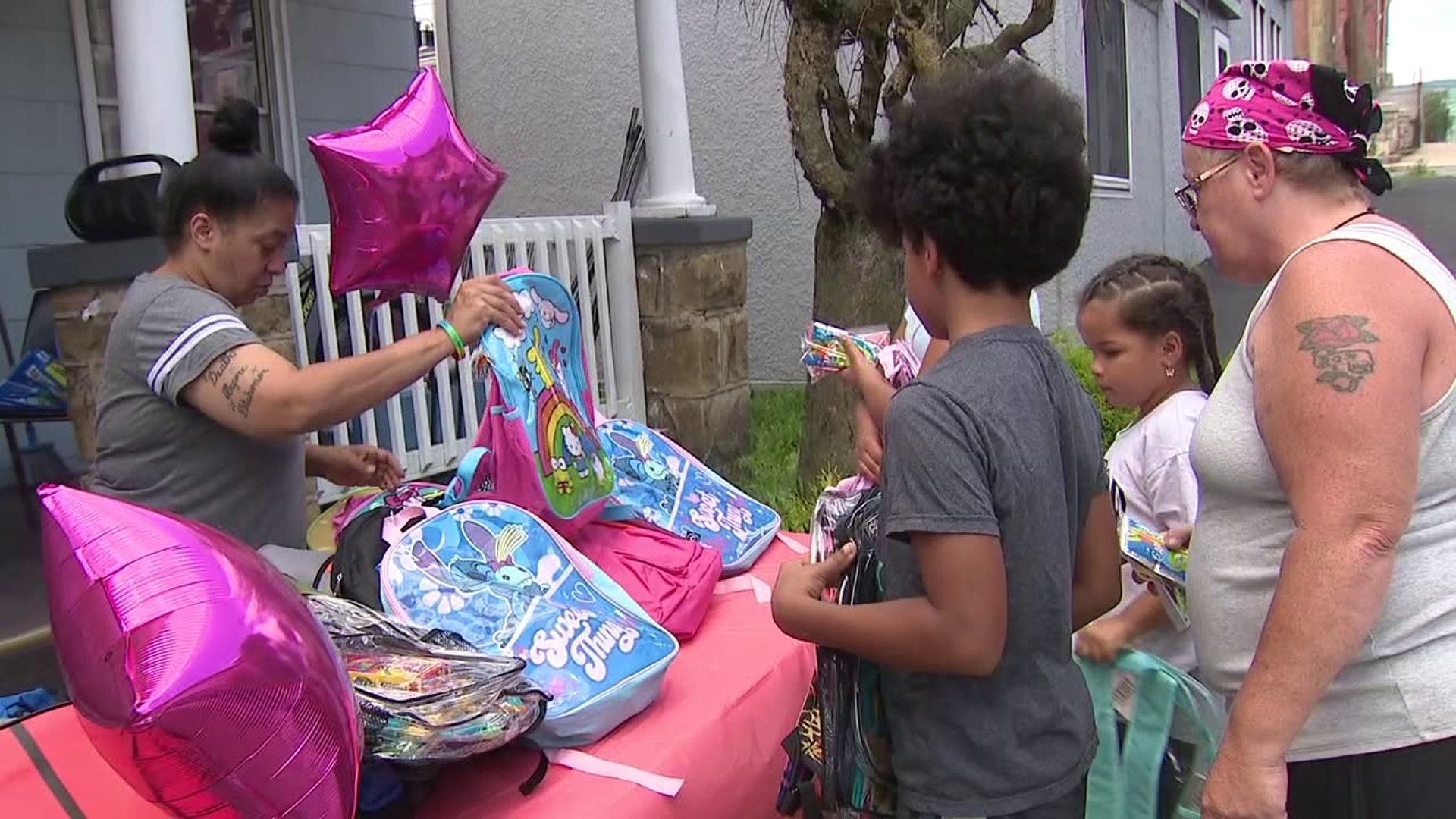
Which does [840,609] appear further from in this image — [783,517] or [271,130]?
[271,130]

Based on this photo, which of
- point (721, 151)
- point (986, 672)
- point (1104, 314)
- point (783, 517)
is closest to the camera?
point (986, 672)

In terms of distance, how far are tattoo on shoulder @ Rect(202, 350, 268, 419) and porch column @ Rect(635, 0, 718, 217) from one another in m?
3.49

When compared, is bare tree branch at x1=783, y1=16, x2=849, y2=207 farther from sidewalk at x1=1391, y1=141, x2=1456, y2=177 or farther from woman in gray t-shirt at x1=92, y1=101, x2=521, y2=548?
sidewalk at x1=1391, y1=141, x2=1456, y2=177

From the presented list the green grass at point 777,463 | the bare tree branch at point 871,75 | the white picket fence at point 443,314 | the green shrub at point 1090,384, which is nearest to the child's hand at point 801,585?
the white picket fence at point 443,314

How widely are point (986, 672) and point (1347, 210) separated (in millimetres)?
821

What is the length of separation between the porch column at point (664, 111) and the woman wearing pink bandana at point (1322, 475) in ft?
13.0

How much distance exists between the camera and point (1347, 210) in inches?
61.1

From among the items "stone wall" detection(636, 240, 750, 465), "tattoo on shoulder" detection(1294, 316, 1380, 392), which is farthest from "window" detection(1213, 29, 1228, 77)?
"tattoo on shoulder" detection(1294, 316, 1380, 392)

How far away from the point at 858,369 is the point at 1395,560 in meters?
1.10

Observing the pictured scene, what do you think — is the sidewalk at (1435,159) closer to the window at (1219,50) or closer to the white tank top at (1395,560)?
the window at (1219,50)

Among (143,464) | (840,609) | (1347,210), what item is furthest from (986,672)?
(143,464)

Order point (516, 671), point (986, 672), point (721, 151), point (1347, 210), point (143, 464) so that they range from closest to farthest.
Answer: point (986, 672) < point (1347, 210) < point (516, 671) < point (143, 464) < point (721, 151)

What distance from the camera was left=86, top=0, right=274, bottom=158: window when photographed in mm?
6119

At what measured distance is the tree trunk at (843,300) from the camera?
16.0 ft
